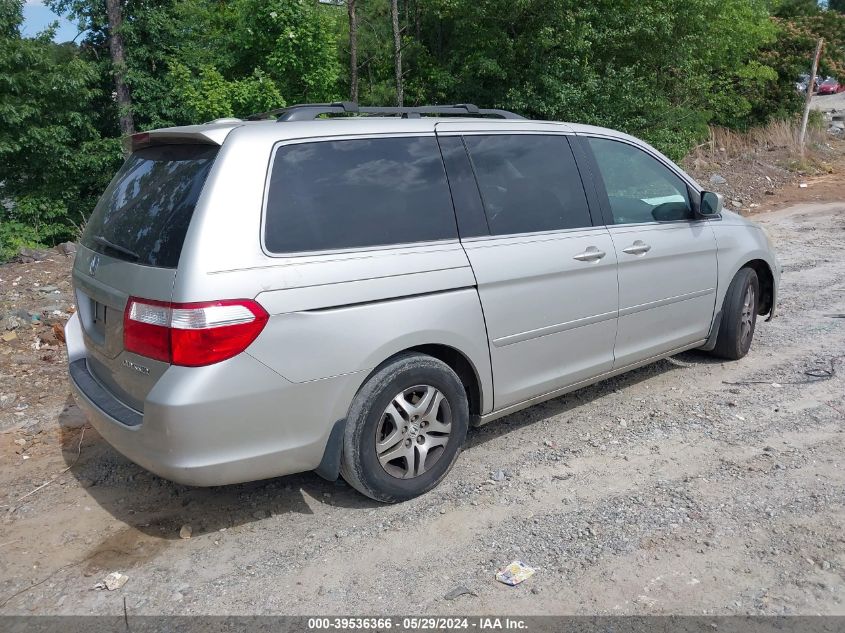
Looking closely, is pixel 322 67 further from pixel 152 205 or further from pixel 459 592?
pixel 459 592

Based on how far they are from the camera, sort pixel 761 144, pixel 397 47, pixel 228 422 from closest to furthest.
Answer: pixel 228 422
pixel 397 47
pixel 761 144

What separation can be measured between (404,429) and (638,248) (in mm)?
2079

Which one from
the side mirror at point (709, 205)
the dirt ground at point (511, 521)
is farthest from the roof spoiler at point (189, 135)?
the side mirror at point (709, 205)

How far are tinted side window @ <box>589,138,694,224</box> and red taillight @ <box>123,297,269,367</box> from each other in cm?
265

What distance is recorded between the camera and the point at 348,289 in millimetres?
3340

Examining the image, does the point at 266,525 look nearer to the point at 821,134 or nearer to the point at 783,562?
the point at 783,562

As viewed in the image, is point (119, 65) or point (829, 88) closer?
point (119, 65)

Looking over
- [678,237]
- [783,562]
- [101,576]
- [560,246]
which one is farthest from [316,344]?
[678,237]

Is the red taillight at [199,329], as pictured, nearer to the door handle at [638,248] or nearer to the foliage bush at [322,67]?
the door handle at [638,248]

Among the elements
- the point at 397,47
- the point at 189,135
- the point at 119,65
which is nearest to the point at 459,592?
the point at 189,135

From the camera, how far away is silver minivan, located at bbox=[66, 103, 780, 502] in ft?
10.2

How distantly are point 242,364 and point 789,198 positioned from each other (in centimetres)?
1549

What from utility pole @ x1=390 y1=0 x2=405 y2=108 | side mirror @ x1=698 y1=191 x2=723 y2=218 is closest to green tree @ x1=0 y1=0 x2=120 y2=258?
utility pole @ x1=390 y1=0 x2=405 y2=108

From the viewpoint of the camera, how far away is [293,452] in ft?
10.9
